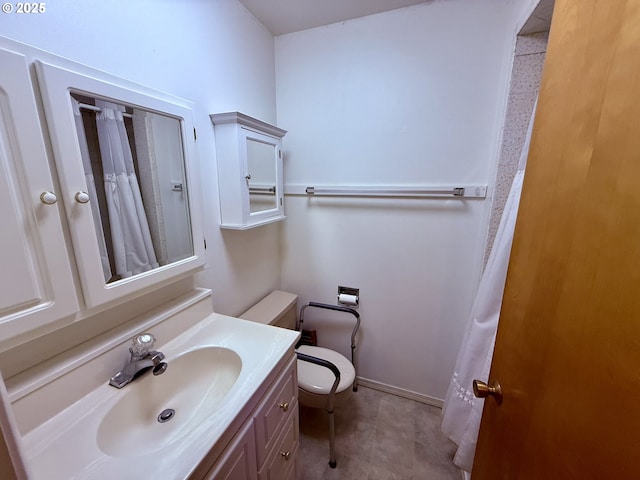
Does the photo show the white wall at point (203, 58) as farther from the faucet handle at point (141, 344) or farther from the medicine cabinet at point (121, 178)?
the faucet handle at point (141, 344)

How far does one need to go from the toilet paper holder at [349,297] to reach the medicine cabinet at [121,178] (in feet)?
3.42

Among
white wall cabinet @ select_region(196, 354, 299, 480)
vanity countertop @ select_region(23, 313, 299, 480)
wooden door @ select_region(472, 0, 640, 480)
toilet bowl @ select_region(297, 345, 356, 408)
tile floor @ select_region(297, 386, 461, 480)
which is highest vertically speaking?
wooden door @ select_region(472, 0, 640, 480)

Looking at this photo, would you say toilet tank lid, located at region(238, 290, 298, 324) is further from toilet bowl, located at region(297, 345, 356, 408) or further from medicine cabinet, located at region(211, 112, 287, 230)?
medicine cabinet, located at region(211, 112, 287, 230)

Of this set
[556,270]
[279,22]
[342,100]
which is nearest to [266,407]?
[556,270]

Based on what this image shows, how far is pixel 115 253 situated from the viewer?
0.82 meters

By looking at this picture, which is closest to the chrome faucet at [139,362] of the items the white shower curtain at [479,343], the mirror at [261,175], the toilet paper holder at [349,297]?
the mirror at [261,175]

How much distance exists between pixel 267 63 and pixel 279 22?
0.23m

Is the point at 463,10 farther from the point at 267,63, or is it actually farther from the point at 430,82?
the point at 267,63

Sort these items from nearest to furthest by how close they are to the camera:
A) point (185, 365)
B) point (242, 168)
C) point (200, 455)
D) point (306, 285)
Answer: point (200, 455), point (185, 365), point (242, 168), point (306, 285)

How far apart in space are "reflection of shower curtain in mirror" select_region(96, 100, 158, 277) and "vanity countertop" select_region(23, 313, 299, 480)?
0.38 m

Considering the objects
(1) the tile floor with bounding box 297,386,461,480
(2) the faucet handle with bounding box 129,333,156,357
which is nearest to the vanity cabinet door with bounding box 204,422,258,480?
(2) the faucet handle with bounding box 129,333,156,357

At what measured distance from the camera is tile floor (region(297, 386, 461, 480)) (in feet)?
4.60

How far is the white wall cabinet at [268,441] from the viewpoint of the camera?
2.35 ft

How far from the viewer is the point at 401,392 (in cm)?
188
